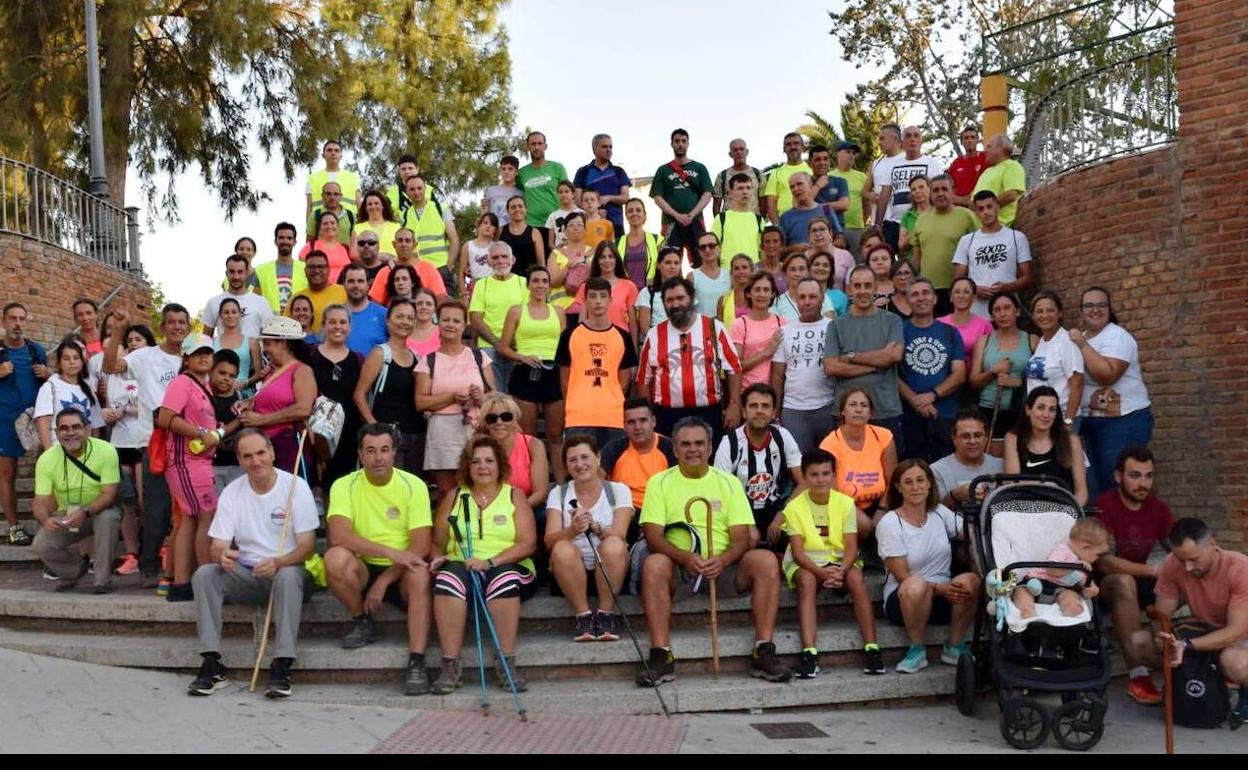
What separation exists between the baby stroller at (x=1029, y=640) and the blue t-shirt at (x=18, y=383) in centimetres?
741

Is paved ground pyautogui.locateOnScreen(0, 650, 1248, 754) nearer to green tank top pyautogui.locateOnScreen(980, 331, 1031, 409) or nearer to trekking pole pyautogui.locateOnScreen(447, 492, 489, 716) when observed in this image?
trekking pole pyautogui.locateOnScreen(447, 492, 489, 716)

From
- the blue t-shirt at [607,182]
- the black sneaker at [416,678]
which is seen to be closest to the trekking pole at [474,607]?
the black sneaker at [416,678]

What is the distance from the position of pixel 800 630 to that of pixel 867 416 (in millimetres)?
1630

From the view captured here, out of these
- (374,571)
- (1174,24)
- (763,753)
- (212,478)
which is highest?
(1174,24)

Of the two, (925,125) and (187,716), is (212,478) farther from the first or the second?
(925,125)

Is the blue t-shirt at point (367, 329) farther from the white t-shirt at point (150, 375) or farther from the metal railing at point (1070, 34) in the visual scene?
the metal railing at point (1070, 34)

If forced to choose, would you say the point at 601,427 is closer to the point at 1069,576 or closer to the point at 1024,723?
the point at 1069,576

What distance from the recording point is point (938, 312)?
38.5 feet

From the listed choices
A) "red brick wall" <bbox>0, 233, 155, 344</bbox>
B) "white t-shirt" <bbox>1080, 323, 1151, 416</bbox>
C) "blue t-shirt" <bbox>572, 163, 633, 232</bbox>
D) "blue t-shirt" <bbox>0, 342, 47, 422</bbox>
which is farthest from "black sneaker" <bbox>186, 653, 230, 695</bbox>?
"red brick wall" <bbox>0, 233, 155, 344</bbox>

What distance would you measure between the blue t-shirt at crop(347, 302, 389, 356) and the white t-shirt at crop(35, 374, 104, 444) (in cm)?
198

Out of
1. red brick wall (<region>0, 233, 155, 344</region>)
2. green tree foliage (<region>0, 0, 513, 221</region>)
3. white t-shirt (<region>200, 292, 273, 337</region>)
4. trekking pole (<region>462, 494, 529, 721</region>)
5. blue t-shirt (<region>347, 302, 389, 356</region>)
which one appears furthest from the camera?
green tree foliage (<region>0, 0, 513, 221</region>)

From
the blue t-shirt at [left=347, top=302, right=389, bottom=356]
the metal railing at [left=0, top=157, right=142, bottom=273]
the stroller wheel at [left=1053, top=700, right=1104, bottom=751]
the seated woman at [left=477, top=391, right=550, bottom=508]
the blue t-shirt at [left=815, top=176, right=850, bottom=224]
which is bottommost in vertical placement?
the stroller wheel at [left=1053, top=700, right=1104, bottom=751]

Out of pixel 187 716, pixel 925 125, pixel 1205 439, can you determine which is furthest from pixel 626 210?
pixel 925 125

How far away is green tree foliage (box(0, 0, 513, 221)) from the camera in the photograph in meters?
21.9
